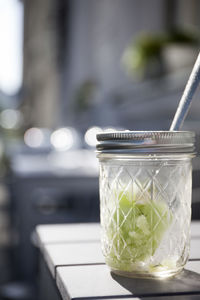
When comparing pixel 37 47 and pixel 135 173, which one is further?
pixel 37 47

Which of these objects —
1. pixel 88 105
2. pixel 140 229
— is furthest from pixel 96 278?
pixel 88 105

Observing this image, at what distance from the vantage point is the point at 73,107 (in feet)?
26.7

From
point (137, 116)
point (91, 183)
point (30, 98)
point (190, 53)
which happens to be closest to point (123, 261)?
point (91, 183)

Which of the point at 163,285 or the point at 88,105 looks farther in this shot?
the point at 88,105

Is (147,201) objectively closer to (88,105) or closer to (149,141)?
(149,141)

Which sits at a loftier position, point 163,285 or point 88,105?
point 88,105

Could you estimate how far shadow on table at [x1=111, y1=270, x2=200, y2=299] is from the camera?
0.53m

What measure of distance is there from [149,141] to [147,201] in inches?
2.8

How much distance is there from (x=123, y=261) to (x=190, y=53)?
2.89 m

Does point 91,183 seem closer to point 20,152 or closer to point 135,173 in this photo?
point 135,173

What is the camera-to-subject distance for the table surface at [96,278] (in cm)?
52

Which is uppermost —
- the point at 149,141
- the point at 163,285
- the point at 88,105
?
the point at 88,105

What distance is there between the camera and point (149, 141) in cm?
56

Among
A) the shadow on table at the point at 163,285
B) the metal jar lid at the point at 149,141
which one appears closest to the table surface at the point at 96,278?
the shadow on table at the point at 163,285
